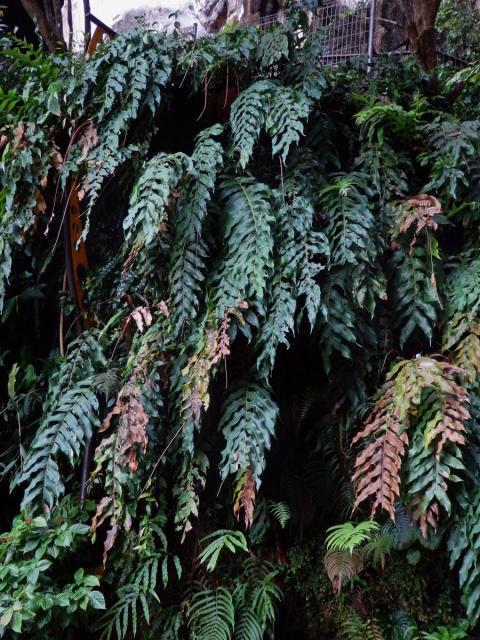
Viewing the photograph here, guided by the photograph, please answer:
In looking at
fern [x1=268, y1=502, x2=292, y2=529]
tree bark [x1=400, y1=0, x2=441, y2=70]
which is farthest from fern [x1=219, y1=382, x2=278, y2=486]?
tree bark [x1=400, y1=0, x2=441, y2=70]

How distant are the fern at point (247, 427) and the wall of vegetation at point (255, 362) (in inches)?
0.5

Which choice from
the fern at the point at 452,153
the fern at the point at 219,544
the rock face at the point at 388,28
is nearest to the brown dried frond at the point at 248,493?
the fern at the point at 219,544

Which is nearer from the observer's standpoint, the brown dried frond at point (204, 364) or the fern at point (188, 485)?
the brown dried frond at point (204, 364)

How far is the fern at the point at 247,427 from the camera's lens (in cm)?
273

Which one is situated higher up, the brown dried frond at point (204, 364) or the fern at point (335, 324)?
the fern at point (335, 324)

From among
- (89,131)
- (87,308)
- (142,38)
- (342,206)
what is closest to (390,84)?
(342,206)

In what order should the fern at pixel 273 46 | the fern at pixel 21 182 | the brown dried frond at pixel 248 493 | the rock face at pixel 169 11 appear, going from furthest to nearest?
the rock face at pixel 169 11 → the fern at pixel 21 182 → the fern at pixel 273 46 → the brown dried frond at pixel 248 493

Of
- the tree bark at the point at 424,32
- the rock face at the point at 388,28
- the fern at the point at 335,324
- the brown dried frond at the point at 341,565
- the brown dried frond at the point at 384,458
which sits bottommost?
the brown dried frond at the point at 341,565

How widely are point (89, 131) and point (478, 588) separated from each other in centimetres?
304

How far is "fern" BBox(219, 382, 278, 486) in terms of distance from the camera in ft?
8.97

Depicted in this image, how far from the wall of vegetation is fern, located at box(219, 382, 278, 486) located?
0.01 m

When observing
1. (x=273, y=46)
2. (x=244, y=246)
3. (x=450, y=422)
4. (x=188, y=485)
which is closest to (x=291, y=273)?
(x=244, y=246)

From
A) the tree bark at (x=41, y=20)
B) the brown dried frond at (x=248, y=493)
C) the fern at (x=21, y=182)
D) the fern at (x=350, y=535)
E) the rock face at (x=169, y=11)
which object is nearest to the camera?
the fern at (x=350, y=535)

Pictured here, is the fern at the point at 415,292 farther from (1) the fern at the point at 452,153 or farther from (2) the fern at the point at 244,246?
(2) the fern at the point at 244,246
